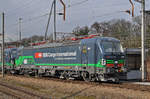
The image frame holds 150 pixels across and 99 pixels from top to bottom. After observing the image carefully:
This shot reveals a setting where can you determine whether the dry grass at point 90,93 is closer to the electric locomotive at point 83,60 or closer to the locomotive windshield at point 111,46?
the electric locomotive at point 83,60

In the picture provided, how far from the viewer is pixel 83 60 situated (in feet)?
55.6

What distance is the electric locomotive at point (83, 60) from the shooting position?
15359 mm


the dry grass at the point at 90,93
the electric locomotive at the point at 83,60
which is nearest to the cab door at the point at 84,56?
the electric locomotive at the point at 83,60

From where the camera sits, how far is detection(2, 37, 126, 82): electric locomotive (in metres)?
15.4

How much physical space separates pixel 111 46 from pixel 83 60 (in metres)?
2.53

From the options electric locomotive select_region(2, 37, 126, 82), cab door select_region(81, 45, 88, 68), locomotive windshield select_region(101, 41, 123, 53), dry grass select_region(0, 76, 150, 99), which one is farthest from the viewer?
cab door select_region(81, 45, 88, 68)

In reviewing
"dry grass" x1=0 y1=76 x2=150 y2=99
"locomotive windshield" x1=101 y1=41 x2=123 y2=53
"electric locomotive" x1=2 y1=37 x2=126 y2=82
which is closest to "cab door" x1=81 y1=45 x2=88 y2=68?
"electric locomotive" x1=2 y1=37 x2=126 y2=82

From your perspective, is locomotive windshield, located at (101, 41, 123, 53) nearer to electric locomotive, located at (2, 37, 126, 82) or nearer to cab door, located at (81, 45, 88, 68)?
electric locomotive, located at (2, 37, 126, 82)

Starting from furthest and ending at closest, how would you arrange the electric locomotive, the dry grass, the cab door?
the cab door < the electric locomotive < the dry grass

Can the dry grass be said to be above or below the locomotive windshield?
below

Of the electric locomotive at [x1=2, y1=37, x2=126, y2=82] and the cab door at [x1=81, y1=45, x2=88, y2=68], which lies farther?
the cab door at [x1=81, y1=45, x2=88, y2=68]

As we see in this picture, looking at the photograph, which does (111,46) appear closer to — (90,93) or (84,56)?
(84,56)

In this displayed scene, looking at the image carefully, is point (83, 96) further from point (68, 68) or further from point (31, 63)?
point (31, 63)

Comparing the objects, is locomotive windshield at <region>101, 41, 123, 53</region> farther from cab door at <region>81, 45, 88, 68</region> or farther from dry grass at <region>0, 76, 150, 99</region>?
dry grass at <region>0, 76, 150, 99</region>
